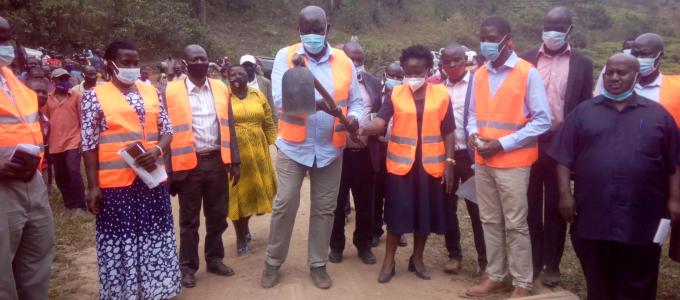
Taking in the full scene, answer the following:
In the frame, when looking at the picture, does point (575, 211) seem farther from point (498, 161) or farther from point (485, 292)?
point (485, 292)

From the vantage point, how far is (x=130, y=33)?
24875mm

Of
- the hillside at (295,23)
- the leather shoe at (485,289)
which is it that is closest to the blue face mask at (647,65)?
the leather shoe at (485,289)

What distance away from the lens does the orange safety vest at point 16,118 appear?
3.09 meters

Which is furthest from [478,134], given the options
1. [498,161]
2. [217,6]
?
[217,6]

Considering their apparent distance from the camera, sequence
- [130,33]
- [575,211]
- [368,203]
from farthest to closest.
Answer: [130,33] → [368,203] → [575,211]

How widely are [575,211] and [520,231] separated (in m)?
0.58

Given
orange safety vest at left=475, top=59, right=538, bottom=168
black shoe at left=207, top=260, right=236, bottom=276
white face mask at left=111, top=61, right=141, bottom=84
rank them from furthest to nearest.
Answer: black shoe at left=207, top=260, right=236, bottom=276
orange safety vest at left=475, top=59, right=538, bottom=168
white face mask at left=111, top=61, right=141, bottom=84

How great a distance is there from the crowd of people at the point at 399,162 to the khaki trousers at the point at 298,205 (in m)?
0.01

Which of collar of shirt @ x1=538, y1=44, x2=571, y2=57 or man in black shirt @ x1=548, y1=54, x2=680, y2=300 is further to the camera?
collar of shirt @ x1=538, y1=44, x2=571, y2=57

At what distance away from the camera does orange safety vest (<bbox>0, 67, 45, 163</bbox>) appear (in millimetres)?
3090

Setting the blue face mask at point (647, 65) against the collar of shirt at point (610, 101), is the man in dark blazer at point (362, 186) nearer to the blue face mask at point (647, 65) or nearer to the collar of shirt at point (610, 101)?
the collar of shirt at point (610, 101)

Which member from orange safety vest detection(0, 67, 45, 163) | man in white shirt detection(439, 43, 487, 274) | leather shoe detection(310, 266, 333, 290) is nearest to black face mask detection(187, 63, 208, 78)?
orange safety vest detection(0, 67, 45, 163)

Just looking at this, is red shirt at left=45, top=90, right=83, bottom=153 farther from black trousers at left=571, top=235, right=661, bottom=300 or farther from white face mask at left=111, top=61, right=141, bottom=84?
black trousers at left=571, top=235, right=661, bottom=300

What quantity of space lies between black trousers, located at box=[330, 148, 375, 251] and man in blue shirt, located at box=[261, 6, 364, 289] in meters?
0.57
